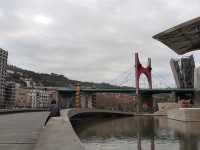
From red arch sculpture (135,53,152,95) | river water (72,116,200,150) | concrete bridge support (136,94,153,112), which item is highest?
red arch sculpture (135,53,152,95)

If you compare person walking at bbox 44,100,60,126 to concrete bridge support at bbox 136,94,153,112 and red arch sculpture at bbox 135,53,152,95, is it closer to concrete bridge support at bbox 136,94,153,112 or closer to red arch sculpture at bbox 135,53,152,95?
red arch sculpture at bbox 135,53,152,95

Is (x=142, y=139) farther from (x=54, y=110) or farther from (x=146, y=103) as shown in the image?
(x=146, y=103)

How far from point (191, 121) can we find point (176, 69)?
10058cm

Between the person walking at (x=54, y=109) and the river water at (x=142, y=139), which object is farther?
the river water at (x=142, y=139)

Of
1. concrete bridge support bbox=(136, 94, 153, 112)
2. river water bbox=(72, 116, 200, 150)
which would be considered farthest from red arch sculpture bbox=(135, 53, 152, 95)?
river water bbox=(72, 116, 200, 150)

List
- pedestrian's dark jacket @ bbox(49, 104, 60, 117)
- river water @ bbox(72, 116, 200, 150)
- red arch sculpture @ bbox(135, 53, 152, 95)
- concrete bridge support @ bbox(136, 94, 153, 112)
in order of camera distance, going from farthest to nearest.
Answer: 1. concrete bridge support @ bbox(136, 94, 153, 112)
2. red arch sculpture @ bbox(135, 53, 152, 95)
3. river water @ bbox(72, 116, 200, 150)
4. pedestrian's dark jacket @ bbox(49, 104, 60, 117)

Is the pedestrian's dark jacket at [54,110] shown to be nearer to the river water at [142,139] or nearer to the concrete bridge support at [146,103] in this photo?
the river water at [142,139]

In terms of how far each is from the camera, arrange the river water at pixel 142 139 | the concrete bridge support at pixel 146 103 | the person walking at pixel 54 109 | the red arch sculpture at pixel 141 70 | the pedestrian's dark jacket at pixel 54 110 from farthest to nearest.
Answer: the concrete bridge support at pixel 146 103, the red arch sculpture at pixel 141 70, the river water at pixel 142 139, the pedestrian's dark jacket at pixel 54 110, the person walking at pixel 54 109

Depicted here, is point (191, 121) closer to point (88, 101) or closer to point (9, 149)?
point (9, 149)

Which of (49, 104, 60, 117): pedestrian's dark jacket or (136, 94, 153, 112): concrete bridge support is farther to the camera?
(136, 94, 153, 112): concrete bridge support

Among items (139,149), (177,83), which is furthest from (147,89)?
(139,149)

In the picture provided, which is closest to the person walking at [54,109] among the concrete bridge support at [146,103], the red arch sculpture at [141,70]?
the red arch sculpture at [141,70]

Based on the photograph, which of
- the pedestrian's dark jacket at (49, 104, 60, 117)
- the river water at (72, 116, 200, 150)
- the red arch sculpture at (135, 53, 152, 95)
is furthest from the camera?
the red arch sculpture at (135, 53, 152, 95)

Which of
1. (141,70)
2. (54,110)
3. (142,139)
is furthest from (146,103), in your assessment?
(54,110)
